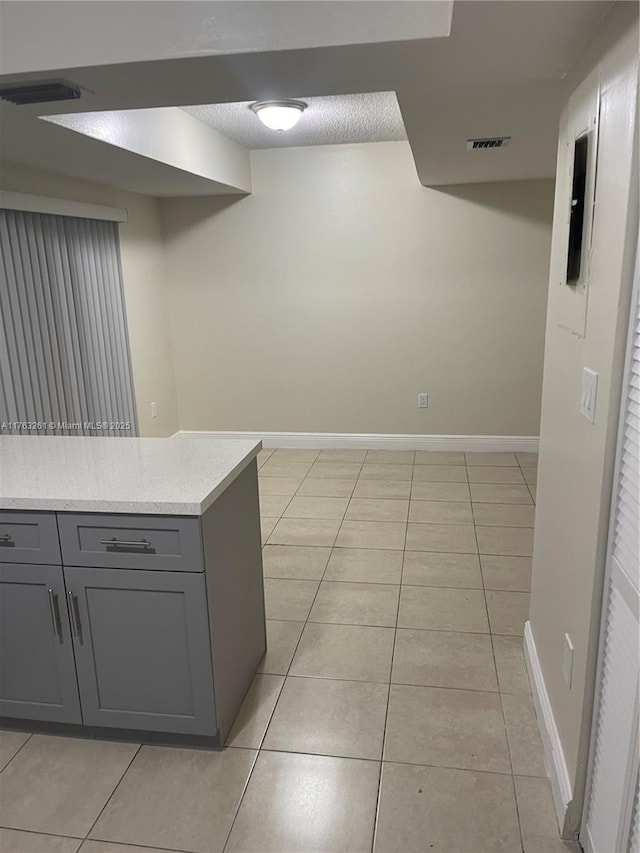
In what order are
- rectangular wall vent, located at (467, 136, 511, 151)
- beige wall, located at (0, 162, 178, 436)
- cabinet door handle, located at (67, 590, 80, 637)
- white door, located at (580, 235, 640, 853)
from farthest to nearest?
1. beige wall, located at (0, 162, 178, 436)
2. rectangular wall vent, located at (467, 136, 511, 151)
3. cabinet door handle, located at (67, 590, 80, 637)
4. white door, located at (580, 235, 640, 853)

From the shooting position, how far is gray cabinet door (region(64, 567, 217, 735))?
1830 mm

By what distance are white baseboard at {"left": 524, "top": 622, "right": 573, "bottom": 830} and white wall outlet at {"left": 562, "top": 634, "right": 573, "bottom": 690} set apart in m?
0.22

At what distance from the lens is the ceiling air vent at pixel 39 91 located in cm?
194

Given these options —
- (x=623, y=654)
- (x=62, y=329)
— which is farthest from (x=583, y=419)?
(x=62, y=329)

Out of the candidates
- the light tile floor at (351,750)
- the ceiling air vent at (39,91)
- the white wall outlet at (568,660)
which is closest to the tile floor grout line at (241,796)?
the light tile floor at (351,750)

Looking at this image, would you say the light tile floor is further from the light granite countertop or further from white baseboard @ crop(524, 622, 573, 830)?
the light granite countertop

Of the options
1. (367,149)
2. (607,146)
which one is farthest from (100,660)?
(367,149)

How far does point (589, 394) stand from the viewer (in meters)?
1.53

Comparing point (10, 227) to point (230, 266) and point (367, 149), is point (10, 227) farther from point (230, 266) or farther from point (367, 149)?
point (367, 149)

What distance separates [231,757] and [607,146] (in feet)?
6.70

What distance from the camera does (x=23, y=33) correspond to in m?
1.85

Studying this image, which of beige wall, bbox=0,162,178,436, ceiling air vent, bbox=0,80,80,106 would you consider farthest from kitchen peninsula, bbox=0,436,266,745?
beige wall, bbox=0,162,178,436

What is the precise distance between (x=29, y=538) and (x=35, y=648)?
0.39m

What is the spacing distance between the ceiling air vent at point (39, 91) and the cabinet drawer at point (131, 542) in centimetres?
137
